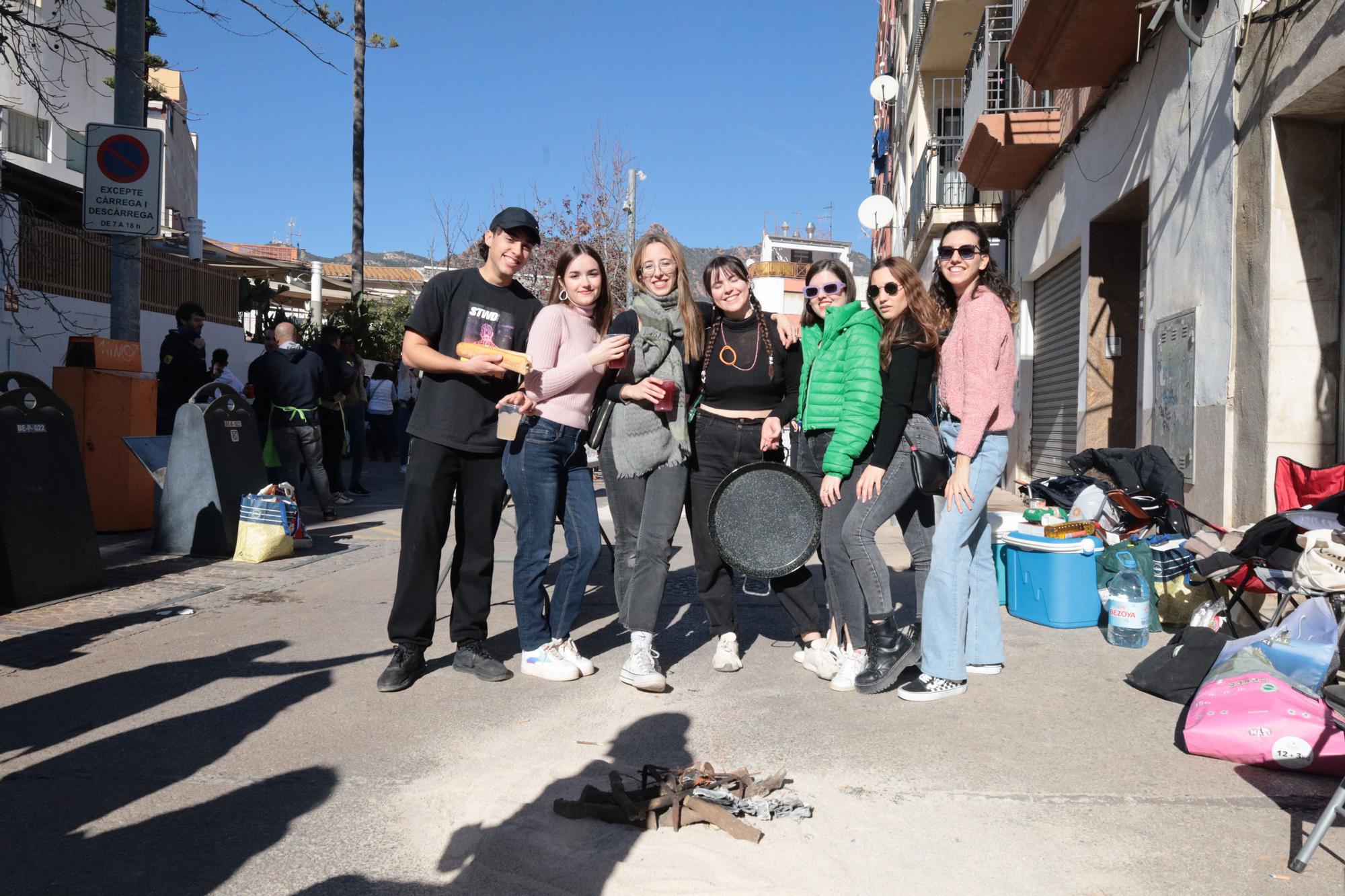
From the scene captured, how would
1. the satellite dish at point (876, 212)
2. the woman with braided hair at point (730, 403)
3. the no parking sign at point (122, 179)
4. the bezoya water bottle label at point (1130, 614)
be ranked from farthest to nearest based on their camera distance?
the satellite dish at point (876, 212) < the no parking sign at point (122, 179) < the bezoya water bottle label at point (1130, 614) < the woman with braided hair at point (730, 403)

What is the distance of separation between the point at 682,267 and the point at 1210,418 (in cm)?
472

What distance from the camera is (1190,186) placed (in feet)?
27.1

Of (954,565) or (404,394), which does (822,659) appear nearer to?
(954,565)

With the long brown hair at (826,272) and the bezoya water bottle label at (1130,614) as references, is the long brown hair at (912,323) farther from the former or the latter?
the bezoya water bottle label at (1130,614)

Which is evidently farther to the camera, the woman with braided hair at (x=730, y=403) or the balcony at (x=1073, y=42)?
A: the balcony at (x=1073, y=42)

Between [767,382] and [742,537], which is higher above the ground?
[767,382]

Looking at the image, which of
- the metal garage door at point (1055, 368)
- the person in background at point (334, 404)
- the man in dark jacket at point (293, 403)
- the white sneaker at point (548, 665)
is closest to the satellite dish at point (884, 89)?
the metal garage door at point (1055, 368)

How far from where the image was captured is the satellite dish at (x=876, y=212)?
2517cm

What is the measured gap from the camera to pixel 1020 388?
15.7 metres

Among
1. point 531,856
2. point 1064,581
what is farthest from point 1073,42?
point 531,856

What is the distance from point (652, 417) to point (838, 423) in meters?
0.84

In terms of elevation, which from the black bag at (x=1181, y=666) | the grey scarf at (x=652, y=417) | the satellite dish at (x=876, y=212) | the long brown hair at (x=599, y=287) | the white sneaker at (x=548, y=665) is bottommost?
the white sneaker at (x=548, y=665)

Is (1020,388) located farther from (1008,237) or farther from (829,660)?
(829,660)

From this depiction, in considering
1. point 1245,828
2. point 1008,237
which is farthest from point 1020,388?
point 1245,828
